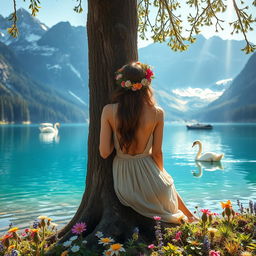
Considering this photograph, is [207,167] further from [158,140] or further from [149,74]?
[149,74]

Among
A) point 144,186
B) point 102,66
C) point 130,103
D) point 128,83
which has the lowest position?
point 144,186

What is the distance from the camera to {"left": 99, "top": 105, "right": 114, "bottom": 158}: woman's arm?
155 inches

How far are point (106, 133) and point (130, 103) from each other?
1.60ft

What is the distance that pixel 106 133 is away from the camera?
4.02 meters

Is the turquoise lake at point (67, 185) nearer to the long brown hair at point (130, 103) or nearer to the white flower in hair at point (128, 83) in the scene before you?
the long brown hair at point (130, 103)

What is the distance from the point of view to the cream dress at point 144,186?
4.00 meters

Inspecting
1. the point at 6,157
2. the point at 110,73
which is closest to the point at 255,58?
the point at 6,157

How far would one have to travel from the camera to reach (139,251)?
348 centimetres

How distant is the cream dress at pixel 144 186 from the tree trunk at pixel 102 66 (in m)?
0.30

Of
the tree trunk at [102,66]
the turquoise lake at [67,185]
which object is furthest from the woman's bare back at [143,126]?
the turquoise lake at [67,185]

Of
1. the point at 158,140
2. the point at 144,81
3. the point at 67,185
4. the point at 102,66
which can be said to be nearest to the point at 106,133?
the point at 158,140

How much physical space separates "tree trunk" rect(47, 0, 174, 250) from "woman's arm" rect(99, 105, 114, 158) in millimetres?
355

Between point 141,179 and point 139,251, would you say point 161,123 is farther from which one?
point 139,251

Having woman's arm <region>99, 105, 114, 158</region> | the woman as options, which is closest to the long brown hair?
the woman
